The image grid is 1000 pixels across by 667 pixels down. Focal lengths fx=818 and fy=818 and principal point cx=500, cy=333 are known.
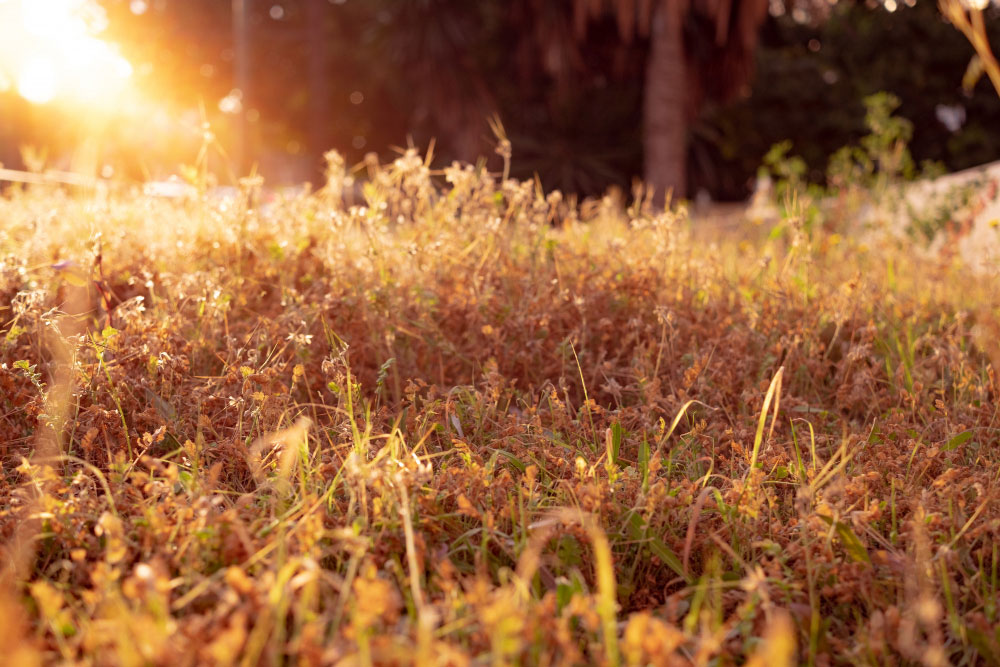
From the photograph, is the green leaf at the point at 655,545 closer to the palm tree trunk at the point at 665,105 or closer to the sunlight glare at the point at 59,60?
the sunlight glare at the point at 59,60

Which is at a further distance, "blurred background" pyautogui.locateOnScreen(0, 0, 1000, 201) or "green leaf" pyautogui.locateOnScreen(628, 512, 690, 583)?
"blurred background" pyautogui.locateOnScreen(0, 0, 1000, 201)

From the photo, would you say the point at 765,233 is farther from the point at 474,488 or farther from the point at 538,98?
the point at 538,98

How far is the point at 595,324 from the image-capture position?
320 cm

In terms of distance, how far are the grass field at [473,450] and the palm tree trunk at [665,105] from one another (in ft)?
29.3

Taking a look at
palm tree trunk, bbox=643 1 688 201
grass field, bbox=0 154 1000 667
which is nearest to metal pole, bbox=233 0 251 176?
palm tree trunk, bbox=643 1 688 201

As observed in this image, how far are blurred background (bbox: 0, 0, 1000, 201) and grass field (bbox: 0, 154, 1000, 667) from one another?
27.0 feet

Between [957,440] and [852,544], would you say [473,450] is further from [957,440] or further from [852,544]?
[957,440]

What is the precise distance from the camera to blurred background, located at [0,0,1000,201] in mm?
12820

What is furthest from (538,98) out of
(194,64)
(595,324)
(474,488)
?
(474,488)

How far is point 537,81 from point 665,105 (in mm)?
3818

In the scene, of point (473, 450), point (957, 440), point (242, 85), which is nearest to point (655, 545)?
point (473, 450)

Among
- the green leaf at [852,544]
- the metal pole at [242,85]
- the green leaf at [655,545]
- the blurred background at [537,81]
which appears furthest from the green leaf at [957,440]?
the metal pole at [242,85]

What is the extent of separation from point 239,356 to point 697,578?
140 centimetres

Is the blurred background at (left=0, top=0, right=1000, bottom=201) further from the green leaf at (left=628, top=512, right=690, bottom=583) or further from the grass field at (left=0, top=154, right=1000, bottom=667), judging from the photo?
the green leaf at (left=628, top=512, right=690, bottom=583)
